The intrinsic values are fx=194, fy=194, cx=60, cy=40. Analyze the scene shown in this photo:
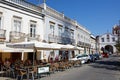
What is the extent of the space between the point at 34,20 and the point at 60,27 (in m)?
8.80

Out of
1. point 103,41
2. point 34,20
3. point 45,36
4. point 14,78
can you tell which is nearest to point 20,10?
point 34,20

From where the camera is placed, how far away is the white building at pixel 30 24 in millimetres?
20836

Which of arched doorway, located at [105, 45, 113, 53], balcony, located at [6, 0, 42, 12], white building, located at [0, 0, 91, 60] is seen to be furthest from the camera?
arched doorway, located at [105, 45, 113, 53]

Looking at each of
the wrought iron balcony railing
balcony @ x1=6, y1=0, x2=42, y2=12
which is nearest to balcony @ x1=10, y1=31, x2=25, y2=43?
the wrought iron balcony railing

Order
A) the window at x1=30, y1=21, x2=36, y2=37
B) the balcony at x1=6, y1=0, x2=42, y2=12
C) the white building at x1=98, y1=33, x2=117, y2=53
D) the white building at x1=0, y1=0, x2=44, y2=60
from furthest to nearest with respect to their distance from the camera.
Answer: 1. the white building at x1=98, y1=33, x2=117, y2=53
2. the window at x1=30, y1=21, x2=36, y2=37
3. the balcony at x1=6, y1=0, x2=42, y2=12
4. the white building at x1=0, y1=0, x2=44, y2=60

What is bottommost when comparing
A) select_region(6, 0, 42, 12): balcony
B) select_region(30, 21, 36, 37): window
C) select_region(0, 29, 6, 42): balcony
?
select_region(0, 29, 6, 42): balcony

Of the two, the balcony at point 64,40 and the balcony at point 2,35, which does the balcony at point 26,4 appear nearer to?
the balcony at point 2,35

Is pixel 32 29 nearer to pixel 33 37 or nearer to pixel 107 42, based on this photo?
pixel 33 37

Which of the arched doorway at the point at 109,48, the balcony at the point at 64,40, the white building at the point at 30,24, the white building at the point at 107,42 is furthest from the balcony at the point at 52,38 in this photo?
the arched doorway at the point at 109,48

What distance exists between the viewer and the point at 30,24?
25141 millimetres

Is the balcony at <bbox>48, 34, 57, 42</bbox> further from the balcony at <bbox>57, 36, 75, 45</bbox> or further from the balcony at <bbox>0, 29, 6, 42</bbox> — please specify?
the balcony at <bbox>0, 29, 6, 42</bbox>

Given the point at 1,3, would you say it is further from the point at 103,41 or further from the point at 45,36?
the point at 103,41

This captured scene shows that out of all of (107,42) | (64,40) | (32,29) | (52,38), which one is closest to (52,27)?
(52,38)

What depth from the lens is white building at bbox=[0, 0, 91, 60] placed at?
820 inches
